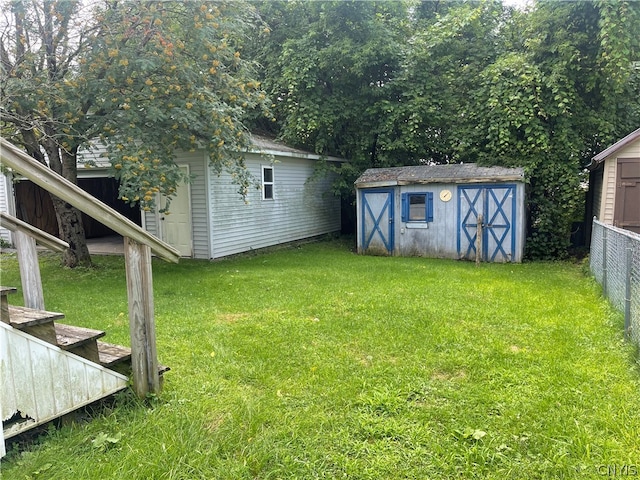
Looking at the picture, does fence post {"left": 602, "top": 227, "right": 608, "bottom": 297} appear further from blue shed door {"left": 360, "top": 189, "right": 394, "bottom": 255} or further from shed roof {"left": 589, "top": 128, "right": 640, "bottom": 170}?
blue shed door {"left": 360, "top": 189, "right": 394, "bottom": 255}

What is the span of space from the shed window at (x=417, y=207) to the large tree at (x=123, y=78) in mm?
4804

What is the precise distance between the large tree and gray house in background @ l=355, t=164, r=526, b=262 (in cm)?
A: 462

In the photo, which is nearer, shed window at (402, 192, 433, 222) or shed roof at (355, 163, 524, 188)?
shed roof at (355, 163, 524, 188)

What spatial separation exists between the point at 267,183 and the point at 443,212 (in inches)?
173

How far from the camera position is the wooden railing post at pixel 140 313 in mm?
2754

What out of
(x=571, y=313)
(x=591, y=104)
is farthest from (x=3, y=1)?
(x=591, y=104)

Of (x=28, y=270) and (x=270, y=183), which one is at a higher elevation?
(x=270, y=183)

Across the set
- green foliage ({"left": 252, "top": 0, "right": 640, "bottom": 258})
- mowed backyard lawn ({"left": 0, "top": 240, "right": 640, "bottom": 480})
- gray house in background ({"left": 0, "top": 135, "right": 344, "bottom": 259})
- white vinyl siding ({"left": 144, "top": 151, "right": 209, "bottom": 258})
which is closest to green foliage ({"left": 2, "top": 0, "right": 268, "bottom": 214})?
gray house in background ({"left": 0, "top": 135, "right": 344, "bottom": 259})

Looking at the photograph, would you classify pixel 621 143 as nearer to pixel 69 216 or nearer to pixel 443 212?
pixel 443 212

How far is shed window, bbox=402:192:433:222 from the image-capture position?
10.5 meters

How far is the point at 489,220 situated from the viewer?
9.96m

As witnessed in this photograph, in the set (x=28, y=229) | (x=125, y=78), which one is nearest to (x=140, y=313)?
(x=28, y=229)

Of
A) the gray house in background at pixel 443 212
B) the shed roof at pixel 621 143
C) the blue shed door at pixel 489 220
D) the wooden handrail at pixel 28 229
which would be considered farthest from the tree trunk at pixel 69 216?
the shed roof at pixel 621 143

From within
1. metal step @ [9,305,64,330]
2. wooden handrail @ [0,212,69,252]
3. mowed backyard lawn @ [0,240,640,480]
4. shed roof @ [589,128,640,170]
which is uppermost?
shed roof @ [589,128,640,170]
